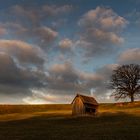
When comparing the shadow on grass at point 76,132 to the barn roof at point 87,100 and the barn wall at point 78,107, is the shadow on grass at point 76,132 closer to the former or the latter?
the barn wall at point 78,107

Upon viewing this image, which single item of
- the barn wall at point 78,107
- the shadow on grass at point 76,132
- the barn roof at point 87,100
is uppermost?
the barn roof at point 87,100

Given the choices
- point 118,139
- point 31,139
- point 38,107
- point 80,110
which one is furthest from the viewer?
point 38,107

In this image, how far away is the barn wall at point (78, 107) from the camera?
3354 inches

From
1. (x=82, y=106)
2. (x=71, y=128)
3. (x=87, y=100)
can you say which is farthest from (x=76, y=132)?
(x=87, y=100)

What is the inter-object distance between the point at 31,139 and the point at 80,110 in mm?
54965

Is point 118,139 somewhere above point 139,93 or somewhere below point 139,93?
below

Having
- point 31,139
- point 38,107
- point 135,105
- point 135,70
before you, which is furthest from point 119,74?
point 31,139

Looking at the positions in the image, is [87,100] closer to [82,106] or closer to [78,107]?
[82,106]

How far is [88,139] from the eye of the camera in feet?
96.4

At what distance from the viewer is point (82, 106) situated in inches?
3359

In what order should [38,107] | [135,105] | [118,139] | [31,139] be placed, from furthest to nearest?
[38,107] → [135,105] → [31,139] → [118,139]

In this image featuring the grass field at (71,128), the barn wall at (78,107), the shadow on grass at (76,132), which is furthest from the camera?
the barn wall at (78,107)

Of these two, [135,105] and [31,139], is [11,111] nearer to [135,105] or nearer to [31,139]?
[135,105]

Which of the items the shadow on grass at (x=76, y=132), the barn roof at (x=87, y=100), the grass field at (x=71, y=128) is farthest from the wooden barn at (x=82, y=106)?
the shadow on grass at (x=76, y=132)
